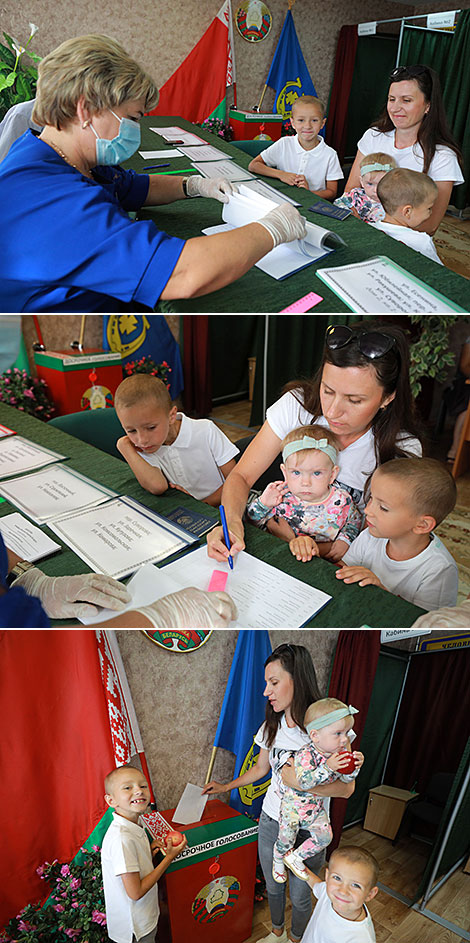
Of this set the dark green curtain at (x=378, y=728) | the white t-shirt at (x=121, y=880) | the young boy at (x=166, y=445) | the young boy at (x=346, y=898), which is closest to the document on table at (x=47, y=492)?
the young boy at (x=166, y=445)

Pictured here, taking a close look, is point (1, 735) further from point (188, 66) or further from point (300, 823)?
point (188, 66)

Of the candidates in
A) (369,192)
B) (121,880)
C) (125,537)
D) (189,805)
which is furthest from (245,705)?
(369,192)

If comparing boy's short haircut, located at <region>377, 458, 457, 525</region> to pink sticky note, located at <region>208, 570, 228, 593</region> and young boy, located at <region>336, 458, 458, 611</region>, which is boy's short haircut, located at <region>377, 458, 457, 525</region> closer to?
young boy, located at <region>336, 458, 458, 611</region>

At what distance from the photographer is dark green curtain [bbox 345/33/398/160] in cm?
97

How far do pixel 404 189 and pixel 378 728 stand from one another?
2.34 metres

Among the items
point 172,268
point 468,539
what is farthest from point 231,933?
point 172,268

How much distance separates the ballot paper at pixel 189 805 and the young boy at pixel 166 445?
1.82 m

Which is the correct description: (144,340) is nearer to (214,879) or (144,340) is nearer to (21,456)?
(21,456)

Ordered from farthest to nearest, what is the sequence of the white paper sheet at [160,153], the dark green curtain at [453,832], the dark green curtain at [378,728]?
the dark green curtain at [453,832]
the dark green curtain at [378,728]
the white paper sheet at [160,153]

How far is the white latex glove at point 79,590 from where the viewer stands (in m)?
1.17

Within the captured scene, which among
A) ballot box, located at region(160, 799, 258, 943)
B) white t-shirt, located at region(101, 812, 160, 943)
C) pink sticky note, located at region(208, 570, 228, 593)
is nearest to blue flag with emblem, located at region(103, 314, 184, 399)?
pink sticky note, located at region(208, 570, 228, 593)

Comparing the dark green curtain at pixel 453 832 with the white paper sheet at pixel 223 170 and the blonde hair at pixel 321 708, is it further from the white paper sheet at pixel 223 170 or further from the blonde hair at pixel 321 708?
the white paper sheet at pixel 223 170

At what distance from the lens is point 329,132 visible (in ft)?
3.60

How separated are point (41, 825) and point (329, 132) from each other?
2.70 m
